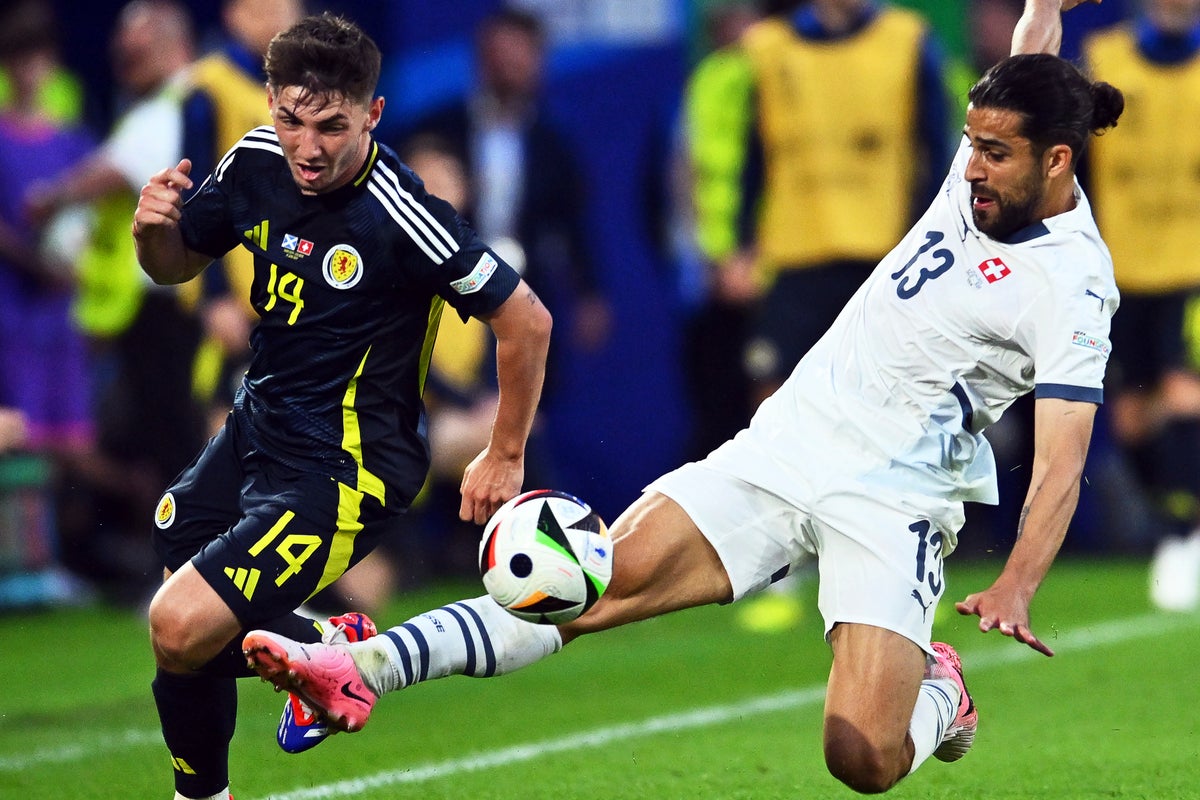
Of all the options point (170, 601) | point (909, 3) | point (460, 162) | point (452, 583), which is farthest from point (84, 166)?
point (170, 601)

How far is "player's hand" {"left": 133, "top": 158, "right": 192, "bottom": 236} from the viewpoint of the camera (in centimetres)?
492

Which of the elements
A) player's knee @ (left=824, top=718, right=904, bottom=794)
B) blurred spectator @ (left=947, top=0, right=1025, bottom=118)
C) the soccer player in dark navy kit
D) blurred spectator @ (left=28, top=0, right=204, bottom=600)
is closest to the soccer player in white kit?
player's knee @ (left=824, top=718, right=904, bottom=794)

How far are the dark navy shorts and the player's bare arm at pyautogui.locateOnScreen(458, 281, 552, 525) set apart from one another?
0.83 feet

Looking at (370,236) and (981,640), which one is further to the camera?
(981,640)

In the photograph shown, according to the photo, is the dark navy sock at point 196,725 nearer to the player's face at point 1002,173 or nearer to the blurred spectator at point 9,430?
the blurred spectator at point 9,430

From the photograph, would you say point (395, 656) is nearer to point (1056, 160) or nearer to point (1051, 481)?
point (1051, 481)

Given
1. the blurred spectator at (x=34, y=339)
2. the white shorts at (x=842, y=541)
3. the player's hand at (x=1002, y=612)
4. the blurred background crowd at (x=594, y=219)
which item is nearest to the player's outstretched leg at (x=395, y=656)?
the white shorts at (x=842, y=541)

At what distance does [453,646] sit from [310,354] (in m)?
0.87

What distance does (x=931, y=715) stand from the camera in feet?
17.1

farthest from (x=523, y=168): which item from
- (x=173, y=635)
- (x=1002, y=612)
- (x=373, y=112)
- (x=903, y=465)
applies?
(x=1002, y=612)

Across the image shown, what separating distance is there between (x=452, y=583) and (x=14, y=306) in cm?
Answer: 285

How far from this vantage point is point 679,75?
11.8 m

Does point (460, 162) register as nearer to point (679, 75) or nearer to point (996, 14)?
point (679, 75)

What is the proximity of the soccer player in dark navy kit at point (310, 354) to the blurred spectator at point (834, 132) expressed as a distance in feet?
15.5
